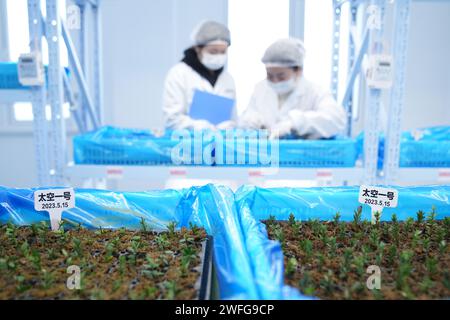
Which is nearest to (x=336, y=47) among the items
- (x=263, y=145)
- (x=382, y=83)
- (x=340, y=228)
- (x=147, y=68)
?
(x=382, y=83)

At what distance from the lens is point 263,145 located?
1789 millimetres

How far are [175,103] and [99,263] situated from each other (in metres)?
1.49

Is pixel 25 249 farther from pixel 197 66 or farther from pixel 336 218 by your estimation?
pixel 197 66

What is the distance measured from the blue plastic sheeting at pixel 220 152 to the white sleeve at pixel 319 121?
19 centimetres

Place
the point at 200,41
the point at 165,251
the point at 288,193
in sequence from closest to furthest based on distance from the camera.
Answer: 1. the point at 165,251
2. the point at 288,193
3. the point at 200,41

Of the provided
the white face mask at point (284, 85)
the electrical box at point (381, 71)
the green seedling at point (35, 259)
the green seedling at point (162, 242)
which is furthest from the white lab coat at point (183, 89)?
the green seedling at point (35, 259)

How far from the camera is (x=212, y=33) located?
215 centimetres

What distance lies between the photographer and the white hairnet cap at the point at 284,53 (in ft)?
6.75

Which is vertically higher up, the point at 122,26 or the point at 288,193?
the point at 122,26

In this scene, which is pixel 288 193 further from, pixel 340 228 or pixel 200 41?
pixel 200 41

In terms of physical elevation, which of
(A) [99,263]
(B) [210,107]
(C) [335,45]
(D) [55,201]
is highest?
(C) [335,45]

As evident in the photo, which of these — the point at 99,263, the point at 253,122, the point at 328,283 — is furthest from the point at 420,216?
the point at 253,122
